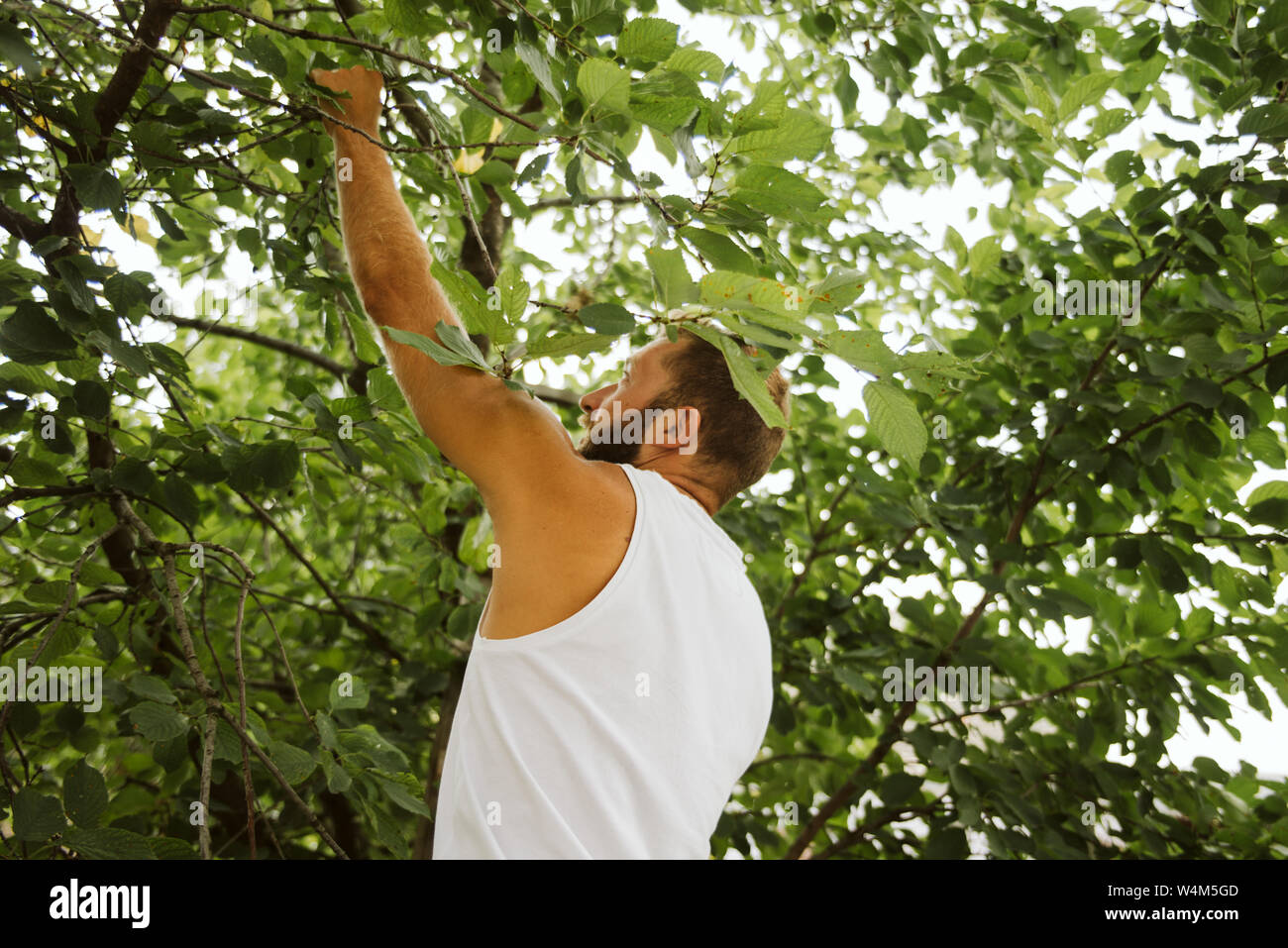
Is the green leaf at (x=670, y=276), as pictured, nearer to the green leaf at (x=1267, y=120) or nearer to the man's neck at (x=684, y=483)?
the man's neck at (x=684, y=483)

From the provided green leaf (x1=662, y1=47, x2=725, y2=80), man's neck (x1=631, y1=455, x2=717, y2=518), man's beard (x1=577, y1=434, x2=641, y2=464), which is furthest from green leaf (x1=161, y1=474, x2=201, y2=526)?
green leaf (x1=662, y1=47, x2=725, y2=80)

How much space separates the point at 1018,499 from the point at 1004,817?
990 mm

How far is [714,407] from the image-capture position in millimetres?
1755

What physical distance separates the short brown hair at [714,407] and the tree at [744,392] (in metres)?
0.22

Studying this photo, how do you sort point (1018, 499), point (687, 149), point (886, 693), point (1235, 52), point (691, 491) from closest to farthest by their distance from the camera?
point (687, 149) < point (691, 491) < point (1235, 52) < point (886, 693) < point (1018, 499)

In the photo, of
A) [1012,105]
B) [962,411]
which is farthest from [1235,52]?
[962,411]

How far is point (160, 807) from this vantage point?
8.63ft

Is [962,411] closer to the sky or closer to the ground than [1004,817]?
closer to the sky

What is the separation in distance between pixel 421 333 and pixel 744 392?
2.27ft

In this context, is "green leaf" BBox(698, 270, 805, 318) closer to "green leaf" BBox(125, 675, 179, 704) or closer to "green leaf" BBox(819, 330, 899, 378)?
"green leaf" BBox(819, 330, 899, 378)

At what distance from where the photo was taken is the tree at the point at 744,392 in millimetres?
1401

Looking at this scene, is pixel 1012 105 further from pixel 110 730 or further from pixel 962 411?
pixel 110 730

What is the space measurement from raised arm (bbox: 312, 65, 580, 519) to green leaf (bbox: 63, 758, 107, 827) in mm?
716
